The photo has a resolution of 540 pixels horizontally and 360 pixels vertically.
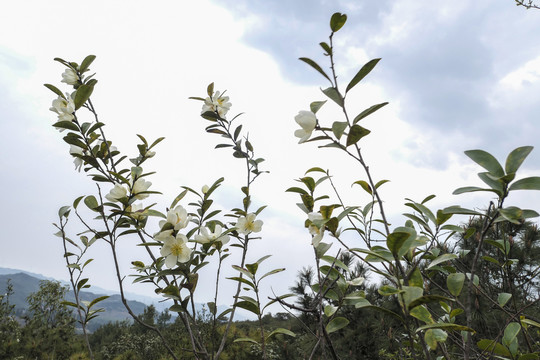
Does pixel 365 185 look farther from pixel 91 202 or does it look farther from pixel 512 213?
pixel 91 202

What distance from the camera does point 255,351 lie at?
16.5 ft

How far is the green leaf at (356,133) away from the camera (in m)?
0.67

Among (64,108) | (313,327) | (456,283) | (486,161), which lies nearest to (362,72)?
(486,161)

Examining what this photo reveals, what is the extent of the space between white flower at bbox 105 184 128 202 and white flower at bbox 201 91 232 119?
19.2 inches

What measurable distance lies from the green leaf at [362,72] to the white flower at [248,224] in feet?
1.84

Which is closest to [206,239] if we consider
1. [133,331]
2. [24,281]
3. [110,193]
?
[110,193]

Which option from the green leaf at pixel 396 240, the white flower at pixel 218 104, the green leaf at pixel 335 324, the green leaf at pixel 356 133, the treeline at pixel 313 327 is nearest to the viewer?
the green leaf at pixel 396 240

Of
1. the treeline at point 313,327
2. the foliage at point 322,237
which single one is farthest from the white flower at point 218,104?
the treeline at point 313,327

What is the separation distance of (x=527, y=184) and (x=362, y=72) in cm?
37

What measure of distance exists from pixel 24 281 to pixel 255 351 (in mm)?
146176

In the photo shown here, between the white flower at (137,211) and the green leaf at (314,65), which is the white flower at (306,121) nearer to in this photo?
the green leaf at (314,65)

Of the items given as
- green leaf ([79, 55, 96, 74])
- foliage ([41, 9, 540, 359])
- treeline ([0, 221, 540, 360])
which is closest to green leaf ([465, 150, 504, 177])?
foliage ([41, 9, 540, 359])

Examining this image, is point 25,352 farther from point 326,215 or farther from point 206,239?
point 326,215

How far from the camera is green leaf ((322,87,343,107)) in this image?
0.69 m
